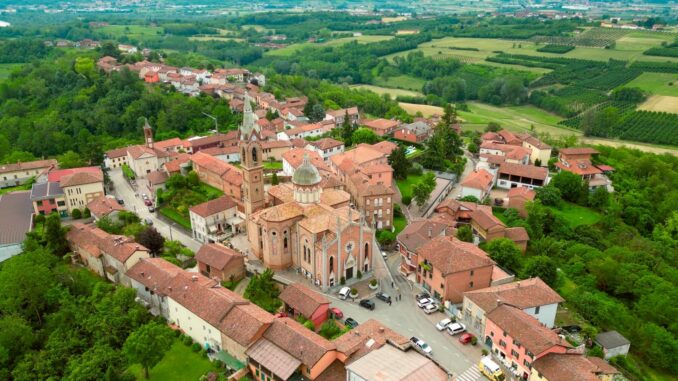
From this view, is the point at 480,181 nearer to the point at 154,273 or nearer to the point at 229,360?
the point at 229,360

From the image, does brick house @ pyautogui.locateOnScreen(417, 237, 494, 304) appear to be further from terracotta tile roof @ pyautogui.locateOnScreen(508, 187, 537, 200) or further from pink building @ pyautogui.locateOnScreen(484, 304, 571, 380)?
terracotta tile roof @ pyautogui.locateOnScreen(508, 187, 537, 200)

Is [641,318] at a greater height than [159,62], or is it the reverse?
[159,62]

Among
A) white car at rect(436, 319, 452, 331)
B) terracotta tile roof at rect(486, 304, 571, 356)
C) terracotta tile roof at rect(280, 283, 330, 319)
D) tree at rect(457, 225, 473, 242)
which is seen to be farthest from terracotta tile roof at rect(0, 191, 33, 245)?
terracotta tile roof at rect(486, 304, 571, 356)

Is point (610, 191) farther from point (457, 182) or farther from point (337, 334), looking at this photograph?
point (337, 334)

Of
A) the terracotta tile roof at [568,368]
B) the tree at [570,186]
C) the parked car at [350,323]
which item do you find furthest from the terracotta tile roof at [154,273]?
the tree at [570,186]

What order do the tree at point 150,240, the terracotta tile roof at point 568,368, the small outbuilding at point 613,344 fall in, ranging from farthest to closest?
the tree at point 150,240 < the small outbuilding at point 613,344 < the terracotta tile roof at point 568,368

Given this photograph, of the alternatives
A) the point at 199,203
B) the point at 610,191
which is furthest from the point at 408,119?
the point at 199,203

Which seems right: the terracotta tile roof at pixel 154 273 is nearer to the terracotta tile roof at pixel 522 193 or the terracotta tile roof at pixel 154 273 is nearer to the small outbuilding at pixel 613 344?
the small outbuilding at pixel 613 344
